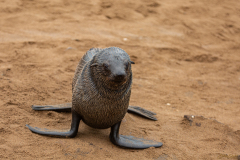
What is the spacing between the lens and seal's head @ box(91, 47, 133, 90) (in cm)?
254

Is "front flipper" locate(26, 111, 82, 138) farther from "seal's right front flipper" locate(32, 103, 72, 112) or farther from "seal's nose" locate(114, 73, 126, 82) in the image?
"seal's nose" locate(114, 73, 126, 82)

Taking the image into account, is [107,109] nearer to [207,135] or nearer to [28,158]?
[28,158]

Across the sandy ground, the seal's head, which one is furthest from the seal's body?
the sandy ground

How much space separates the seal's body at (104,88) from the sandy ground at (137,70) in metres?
0.34

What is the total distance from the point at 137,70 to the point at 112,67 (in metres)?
2.95

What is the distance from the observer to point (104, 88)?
275 cm

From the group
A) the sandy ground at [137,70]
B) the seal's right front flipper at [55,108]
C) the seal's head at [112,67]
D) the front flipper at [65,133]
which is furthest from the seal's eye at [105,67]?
the seal's right front flipper at [55,108]

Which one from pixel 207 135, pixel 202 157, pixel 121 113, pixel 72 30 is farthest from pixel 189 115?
pixel 72 30

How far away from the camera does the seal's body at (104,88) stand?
261 centimetres

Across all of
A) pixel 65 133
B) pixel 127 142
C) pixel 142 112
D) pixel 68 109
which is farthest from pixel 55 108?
pixel 142 112

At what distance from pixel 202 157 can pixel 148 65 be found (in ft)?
9.45

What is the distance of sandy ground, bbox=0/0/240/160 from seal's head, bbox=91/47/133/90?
0.76 metres

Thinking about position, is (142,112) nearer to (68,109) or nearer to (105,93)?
(68,109)

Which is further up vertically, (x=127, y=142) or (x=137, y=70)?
(x=127, y=142)
